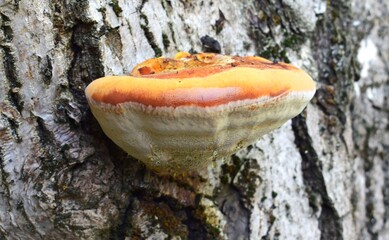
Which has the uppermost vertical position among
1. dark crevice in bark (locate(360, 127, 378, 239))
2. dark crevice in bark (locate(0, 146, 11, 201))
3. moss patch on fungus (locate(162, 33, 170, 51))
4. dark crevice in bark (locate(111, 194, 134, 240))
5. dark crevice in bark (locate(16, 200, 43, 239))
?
moss patch on fungus (locate(162, 33, 170, 51))

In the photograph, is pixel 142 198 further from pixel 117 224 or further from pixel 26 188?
pixel 26 188

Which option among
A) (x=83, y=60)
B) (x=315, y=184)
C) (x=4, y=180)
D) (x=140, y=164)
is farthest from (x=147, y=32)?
(x=315, y=184)

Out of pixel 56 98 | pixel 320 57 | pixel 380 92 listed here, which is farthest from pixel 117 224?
pixel 380 92

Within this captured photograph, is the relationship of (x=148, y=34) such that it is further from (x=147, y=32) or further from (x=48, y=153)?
(x=48, y=153)

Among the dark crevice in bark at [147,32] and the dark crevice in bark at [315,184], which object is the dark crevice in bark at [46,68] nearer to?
the dark crevice in bark at [147,32]

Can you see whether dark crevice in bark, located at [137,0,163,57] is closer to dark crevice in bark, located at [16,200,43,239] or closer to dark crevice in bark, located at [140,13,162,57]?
dark crevice in bark, located at [140,13,162,57]

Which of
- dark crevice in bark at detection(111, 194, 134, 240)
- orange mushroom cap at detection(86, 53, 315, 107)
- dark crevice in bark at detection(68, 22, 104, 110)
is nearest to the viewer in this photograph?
orange mushroom cap at detection(86, 53, 315, 107)

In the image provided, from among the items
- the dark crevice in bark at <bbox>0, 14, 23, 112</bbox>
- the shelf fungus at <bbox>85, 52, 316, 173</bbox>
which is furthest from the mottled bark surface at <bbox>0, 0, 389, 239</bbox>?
the shelf fungus at <bbox>85, 52, 316, 173</bbox>
